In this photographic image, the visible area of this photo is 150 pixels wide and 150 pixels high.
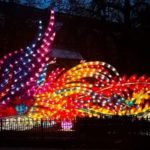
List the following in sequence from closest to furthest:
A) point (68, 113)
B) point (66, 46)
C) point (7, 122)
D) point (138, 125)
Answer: point (138, 125)
point (7, 122)
point (68, 113)
point (66, 46)

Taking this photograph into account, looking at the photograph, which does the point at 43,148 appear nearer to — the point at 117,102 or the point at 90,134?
the point at 90,134

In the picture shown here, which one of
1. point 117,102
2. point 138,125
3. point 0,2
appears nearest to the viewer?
point 138,125

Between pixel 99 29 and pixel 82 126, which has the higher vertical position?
pixel 99 29

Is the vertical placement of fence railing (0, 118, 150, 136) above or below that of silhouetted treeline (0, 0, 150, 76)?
below

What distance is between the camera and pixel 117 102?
92.3 ft

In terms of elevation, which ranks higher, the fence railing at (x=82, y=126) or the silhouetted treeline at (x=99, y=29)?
the silhouetted treeline at (x=99, y=29)

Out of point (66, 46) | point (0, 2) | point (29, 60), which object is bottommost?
point (29, 60)

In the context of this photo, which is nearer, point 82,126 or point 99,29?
point 82,126

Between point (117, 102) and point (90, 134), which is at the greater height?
point (117, 102)

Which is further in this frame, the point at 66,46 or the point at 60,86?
the point at 66,46

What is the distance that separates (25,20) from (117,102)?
477 inches

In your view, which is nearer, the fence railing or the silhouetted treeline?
the fence railing

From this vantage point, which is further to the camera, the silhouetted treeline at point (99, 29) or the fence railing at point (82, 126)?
the silhouetted treeline at point (99, 29)

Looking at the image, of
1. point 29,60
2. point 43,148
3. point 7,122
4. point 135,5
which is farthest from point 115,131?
point 135,5
